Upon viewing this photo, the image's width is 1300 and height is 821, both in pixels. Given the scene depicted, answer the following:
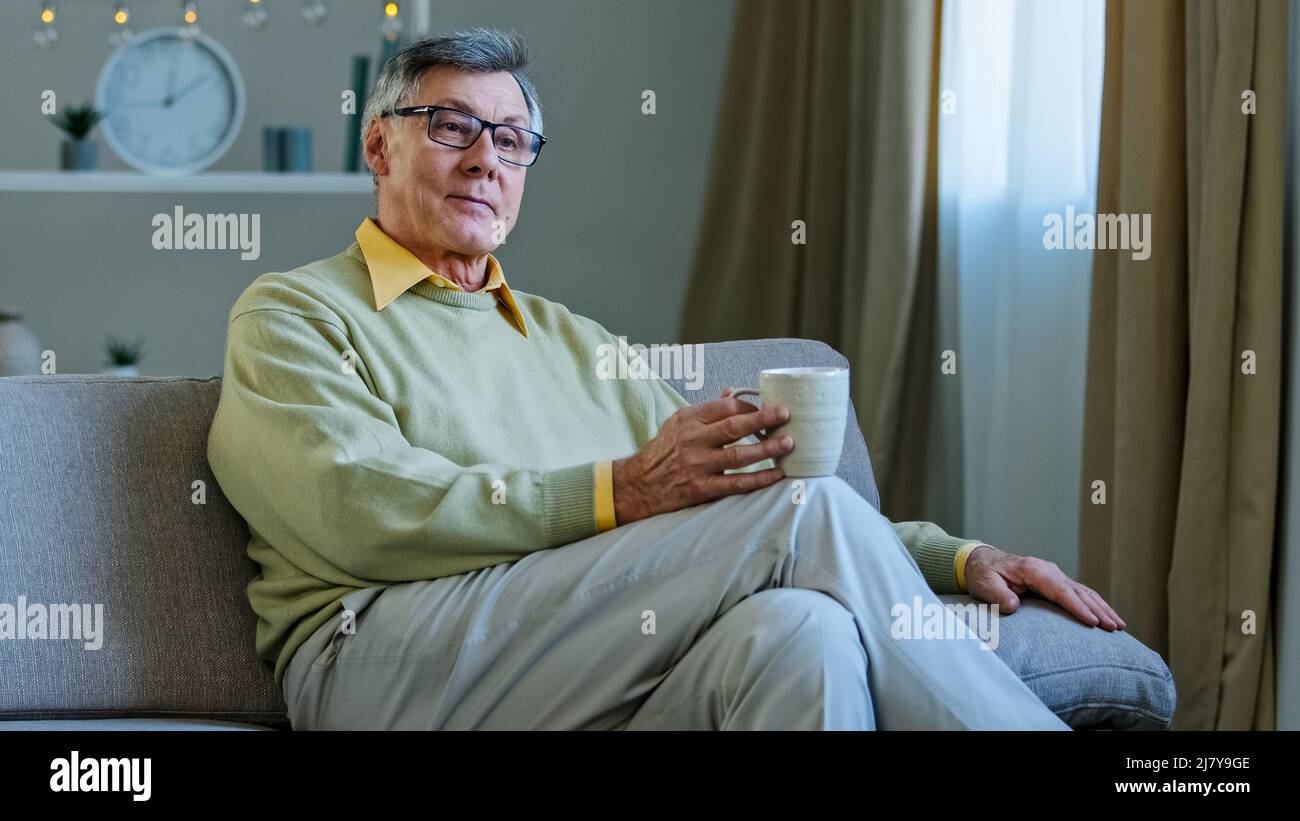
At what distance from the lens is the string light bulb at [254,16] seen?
351 cm

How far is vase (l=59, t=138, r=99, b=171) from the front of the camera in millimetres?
3361

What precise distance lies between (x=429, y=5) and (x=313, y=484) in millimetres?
2486

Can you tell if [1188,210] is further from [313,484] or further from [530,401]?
[313,484]

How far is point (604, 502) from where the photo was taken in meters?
1.42

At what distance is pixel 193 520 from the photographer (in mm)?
1484

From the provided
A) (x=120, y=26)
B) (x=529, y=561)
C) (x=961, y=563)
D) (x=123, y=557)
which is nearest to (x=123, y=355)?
(x=120, y=26)

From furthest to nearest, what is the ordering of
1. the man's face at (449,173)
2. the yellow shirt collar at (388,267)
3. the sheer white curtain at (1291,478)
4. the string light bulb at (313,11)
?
1. the string light bulb at (313,11)
2. the sheer white curtain at (1291,478)
3. the man's face at (449,173)
4. the yellow shirt collar at (388,267)

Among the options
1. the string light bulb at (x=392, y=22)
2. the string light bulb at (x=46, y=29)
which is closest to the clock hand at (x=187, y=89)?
the string light bulb at (x=46, y=29)

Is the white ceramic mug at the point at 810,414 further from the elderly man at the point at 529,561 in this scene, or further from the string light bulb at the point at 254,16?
the string light bulb at the point at 254,16

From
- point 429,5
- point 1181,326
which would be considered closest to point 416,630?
point 1181,326

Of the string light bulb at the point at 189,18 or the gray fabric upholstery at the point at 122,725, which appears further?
the string light bulb at the point at 189,18

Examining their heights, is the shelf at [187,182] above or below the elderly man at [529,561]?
above

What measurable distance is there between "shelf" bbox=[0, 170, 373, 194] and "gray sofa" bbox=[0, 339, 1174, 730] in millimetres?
1850

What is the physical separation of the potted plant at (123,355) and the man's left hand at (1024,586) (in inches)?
100
